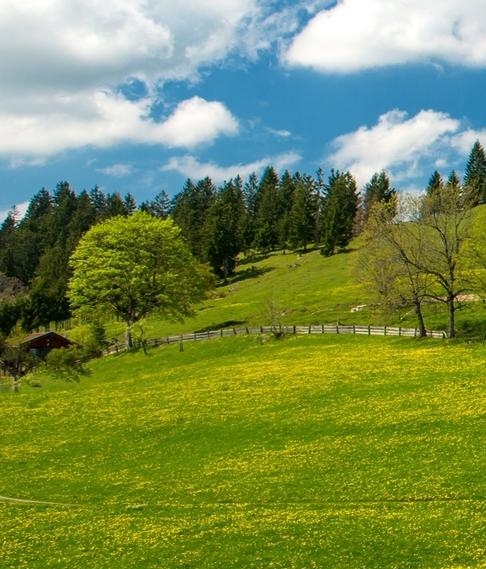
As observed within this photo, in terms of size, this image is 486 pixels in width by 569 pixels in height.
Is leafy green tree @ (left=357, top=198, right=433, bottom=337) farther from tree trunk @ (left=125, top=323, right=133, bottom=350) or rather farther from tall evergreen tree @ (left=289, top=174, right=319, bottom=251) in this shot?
tall evergreen tree @ (left=289, top=174, right=319, bottom=251)

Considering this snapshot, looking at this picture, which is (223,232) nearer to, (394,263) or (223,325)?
(223,325)

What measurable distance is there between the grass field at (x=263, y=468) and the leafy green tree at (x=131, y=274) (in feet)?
102

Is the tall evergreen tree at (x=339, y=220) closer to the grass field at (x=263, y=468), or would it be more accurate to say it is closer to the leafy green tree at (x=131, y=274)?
the leafy green tree at (x=131, y=274)

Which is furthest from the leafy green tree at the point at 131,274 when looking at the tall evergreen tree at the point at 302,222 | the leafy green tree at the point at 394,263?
the tall evergreen tree at the point at 302,222

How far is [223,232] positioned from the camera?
150500mm

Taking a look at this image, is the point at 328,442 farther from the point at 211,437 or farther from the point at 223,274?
the point at 223,274

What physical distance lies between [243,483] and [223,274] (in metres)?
124

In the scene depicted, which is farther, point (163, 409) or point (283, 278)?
point (283, 278)

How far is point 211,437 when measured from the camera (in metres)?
38.3

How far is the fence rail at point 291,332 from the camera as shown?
2665 inches

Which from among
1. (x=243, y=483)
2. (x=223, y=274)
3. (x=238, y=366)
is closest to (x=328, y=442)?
(x=243, y=483)

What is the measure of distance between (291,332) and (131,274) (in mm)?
25756

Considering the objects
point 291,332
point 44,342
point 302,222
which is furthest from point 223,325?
point 302,222

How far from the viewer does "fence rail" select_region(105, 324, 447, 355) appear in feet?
222
